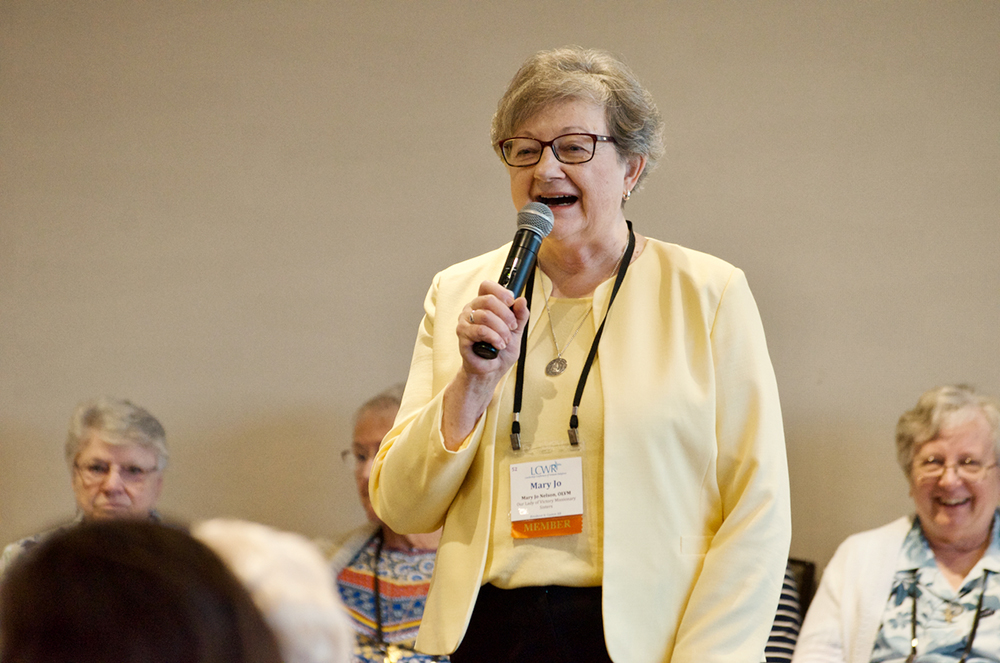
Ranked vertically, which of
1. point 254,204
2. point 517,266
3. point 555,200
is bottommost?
point 517,266

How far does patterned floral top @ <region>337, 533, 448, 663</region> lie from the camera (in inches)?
128

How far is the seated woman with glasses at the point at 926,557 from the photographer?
313 cm

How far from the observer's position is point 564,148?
1.80m

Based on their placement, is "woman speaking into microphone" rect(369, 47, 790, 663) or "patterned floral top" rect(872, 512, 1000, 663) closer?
"woman speaking into microphone" rect(369, 47, 790, 663)

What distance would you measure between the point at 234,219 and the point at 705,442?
274 cm

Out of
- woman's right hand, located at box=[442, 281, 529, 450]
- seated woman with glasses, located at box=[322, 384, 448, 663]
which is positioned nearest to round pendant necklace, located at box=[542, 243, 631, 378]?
woman's right hand, located at box=[442, 281, 529, 450]

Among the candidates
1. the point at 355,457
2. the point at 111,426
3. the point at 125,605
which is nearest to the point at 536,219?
the point at 125,605

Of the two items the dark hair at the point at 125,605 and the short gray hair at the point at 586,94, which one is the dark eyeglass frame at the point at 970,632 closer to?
the short gray hair at the point at 586,94

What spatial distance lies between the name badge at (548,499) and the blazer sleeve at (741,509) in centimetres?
23

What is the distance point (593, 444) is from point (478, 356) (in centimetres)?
28

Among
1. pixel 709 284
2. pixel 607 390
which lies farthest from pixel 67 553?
pixel 709 284

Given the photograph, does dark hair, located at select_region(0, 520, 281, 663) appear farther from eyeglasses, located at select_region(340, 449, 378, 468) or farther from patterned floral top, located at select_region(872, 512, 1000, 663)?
eyeglasses, located at select_region(340, 449, 378, 468)

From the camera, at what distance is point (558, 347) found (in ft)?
5.92

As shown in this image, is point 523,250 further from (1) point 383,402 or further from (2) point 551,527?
(1) point 383,402
